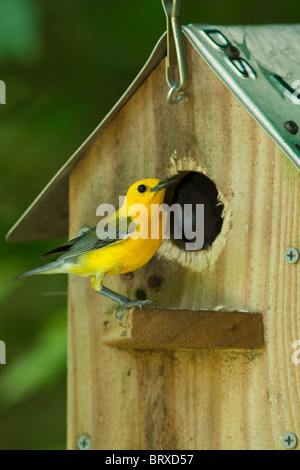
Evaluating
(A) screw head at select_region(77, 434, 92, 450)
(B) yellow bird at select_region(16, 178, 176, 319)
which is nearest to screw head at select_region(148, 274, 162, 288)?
(B) yellow bird at select_region(16, 178, 176, 319)

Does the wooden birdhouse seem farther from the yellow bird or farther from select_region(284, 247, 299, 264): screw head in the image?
the yellow bird

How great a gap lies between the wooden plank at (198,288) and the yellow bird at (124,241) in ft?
0.61

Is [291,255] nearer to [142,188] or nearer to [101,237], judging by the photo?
[142,188]

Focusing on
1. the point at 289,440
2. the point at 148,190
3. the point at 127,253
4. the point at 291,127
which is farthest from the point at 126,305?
the point at 291,127

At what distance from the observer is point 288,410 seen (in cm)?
329

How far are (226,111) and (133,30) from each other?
1980 mm

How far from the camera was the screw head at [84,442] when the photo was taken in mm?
4023

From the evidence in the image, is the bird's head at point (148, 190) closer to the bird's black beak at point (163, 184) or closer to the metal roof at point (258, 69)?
the bird's black beak at point (163, 184)

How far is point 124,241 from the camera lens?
11.6 feet

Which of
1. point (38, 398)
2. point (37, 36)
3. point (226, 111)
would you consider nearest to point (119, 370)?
point (226, 111)

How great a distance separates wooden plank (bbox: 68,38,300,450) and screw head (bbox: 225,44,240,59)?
104 millimetres

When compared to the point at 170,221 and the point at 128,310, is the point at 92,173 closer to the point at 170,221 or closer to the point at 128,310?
the point at 170,221

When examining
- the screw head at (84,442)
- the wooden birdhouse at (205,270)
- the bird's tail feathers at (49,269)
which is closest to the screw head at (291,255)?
the wooden birdhouse at (205,270)

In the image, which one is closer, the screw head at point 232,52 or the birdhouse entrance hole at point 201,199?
the screw head at point 232,52
